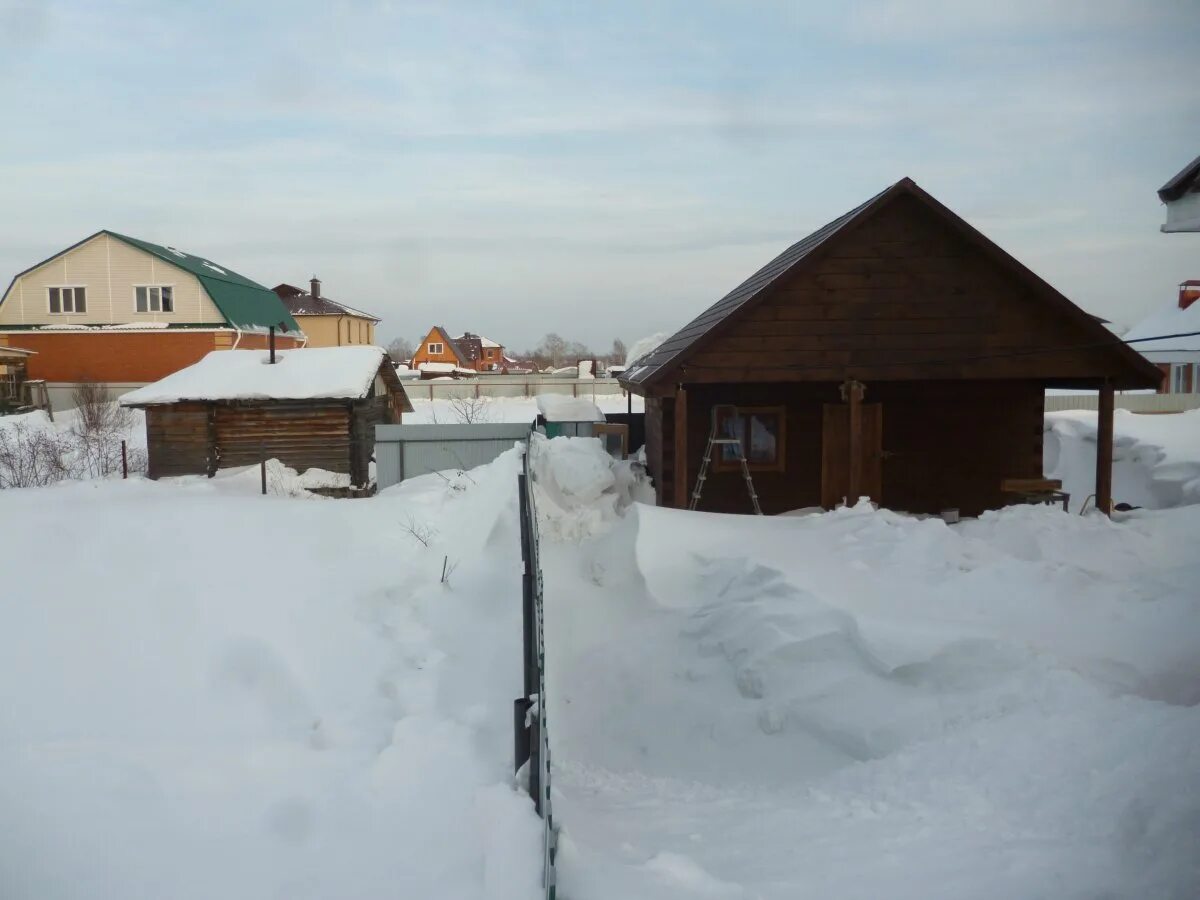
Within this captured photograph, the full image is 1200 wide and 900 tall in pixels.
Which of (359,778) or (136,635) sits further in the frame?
(136,635)

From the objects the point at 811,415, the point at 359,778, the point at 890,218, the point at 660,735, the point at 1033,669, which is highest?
the point at 890,218

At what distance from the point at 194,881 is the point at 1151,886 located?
401cm

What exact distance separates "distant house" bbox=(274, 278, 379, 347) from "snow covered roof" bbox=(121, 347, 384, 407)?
27.8 meters

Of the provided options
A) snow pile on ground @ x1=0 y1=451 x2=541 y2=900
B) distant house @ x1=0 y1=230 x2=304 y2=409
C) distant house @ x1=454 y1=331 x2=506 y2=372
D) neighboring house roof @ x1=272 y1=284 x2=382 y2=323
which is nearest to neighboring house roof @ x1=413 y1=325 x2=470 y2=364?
distant house @ x1=454 y1=331 x2=506 y2=372

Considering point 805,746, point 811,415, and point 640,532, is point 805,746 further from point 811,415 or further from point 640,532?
point 811,415

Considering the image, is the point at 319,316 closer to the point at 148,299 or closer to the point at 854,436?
the point at 148,299

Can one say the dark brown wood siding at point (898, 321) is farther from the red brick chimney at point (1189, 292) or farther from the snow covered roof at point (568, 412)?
the red brick chimney at point (1189, 292)

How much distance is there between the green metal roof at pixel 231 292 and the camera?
110ft

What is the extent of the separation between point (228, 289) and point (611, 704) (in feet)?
112

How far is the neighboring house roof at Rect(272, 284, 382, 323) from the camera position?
49281mm

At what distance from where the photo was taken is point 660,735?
625 centimetres

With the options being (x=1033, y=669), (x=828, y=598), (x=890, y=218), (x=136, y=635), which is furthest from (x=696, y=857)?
(x=890, y=218)

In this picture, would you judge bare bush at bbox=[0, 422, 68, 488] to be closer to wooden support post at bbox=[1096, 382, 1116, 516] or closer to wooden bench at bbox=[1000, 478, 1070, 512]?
wooden bench at bbox=[1000, 478, 1070, 512]

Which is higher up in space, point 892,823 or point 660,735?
point 892,823
